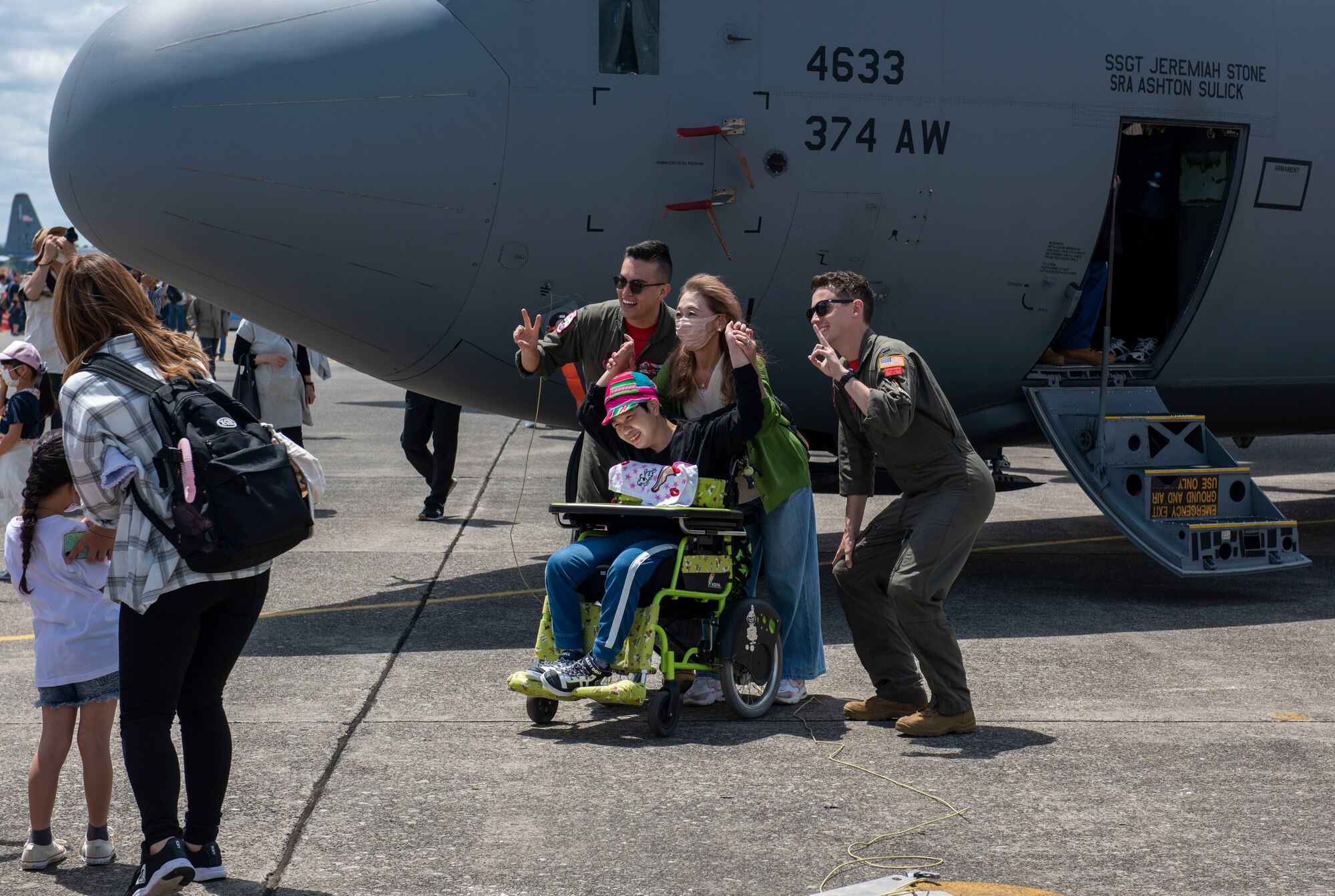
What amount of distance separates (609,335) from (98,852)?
3.01 meters

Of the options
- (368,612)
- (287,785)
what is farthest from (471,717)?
(368,612)

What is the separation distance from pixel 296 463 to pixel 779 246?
12.7ft

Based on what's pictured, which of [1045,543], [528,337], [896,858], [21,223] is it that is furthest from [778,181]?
[21,223]

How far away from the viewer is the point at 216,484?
11.9 feet

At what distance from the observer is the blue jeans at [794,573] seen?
18.5 feet

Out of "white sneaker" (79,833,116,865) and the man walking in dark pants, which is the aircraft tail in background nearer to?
the man walking in dark pants

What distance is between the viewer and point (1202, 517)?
25.4ft

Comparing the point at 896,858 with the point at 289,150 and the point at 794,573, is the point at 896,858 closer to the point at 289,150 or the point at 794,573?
the point at 794,573

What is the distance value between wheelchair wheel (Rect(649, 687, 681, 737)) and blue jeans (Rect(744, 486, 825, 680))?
56 cm

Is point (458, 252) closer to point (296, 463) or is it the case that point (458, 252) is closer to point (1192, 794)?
point (296, 463)

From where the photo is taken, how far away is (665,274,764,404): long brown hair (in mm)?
5418

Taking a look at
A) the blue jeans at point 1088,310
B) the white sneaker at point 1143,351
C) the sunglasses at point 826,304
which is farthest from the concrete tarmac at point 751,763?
the sunglasses at point 826,304

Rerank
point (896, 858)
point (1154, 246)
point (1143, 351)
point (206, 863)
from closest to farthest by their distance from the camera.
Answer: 1. point (206, 863)
2. point (896, 858)
3. point (1143, 351)
4. point (1154, 246)

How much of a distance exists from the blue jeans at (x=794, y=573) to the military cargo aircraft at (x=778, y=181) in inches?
75.9
